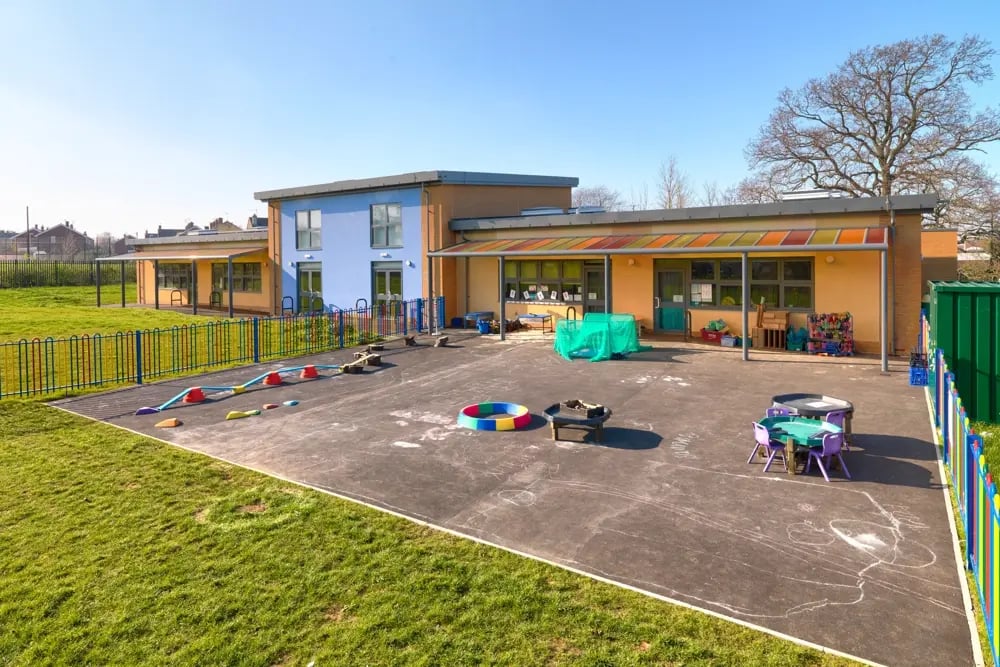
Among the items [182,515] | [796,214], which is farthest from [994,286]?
[182,515]

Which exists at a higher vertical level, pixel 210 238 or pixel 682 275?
pixel 210 238

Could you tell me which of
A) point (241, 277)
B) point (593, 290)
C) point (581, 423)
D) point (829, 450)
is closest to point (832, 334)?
point (593, 290)

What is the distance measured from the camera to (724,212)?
20.6m

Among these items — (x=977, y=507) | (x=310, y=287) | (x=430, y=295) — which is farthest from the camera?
Result: (x=310, y=287)

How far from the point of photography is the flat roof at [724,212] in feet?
57.7

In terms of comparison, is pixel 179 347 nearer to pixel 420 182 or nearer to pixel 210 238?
pixel 420 182

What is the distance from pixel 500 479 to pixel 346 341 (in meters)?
14.3

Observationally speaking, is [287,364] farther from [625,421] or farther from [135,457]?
[625,421]

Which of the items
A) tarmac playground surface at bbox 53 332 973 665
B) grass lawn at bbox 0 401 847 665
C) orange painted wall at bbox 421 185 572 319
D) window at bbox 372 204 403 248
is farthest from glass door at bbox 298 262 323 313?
grass lawn at bbox 0 401 847 665

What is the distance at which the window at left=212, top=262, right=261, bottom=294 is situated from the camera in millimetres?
35031

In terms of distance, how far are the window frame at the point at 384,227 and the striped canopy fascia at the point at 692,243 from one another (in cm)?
335

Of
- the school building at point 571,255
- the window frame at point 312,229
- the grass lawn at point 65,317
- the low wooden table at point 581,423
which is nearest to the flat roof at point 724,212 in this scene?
the school building at point 571,255

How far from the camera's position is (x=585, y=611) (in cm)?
554

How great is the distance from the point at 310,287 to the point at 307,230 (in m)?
2.70
